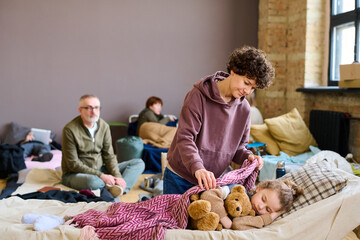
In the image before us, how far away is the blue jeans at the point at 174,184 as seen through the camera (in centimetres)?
200

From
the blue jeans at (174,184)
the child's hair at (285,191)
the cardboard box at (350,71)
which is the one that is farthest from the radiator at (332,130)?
the blue jeans at (174,184)

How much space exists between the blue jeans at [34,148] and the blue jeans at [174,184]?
3.14m

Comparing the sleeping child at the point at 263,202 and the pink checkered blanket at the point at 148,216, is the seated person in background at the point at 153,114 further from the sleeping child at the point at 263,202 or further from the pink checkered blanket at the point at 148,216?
the sleeping child at the point at 263,202

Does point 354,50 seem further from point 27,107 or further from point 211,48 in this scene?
point 27,107

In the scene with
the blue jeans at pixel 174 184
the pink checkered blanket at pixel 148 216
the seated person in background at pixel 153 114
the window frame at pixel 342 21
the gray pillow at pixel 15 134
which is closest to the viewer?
the pink checkered blanket at pixel 148 216

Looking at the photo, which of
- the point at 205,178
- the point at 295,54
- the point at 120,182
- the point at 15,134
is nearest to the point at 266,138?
the point at 295,54

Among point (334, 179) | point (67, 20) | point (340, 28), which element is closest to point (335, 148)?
point (340, 28)

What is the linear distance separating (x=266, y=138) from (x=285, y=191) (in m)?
2.47

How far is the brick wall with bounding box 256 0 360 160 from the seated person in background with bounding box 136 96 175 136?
1.51 meters

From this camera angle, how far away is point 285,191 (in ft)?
6.48

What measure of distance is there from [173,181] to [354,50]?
3.26 meters

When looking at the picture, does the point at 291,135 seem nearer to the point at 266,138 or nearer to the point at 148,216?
the point at 266,138

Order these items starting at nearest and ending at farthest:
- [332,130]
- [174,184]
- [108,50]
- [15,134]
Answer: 1. [174,184]
2. [332,130]
3. [15,134]
4. [108,50]

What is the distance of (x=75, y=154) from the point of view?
3.28 m
